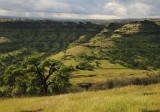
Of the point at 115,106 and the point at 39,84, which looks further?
the point at 39,84

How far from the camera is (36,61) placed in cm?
5809

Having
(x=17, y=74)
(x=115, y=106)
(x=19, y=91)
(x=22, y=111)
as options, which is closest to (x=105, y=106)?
(x=115, y=106)

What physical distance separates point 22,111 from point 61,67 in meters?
43.4

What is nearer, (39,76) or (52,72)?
(39,76)

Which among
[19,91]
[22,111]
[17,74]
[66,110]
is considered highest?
[66,110]

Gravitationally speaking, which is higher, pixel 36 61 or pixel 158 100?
pixel 158 100

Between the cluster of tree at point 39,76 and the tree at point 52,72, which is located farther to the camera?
the tree at point 52,72

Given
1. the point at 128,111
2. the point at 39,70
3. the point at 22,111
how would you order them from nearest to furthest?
1. the point at 128,111
2. the point at 22,111
3. the point at 39,70

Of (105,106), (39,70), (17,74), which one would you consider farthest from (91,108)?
(17,74)

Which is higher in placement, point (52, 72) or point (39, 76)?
point (52, 72)

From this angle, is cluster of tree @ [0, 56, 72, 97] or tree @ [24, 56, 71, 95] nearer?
cluster of tree @ [0, 56, 72, 97]

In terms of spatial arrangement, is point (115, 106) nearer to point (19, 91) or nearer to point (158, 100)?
point (158, 100)

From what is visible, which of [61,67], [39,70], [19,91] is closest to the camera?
[39,70]

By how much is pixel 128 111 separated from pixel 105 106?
63.4 inches
